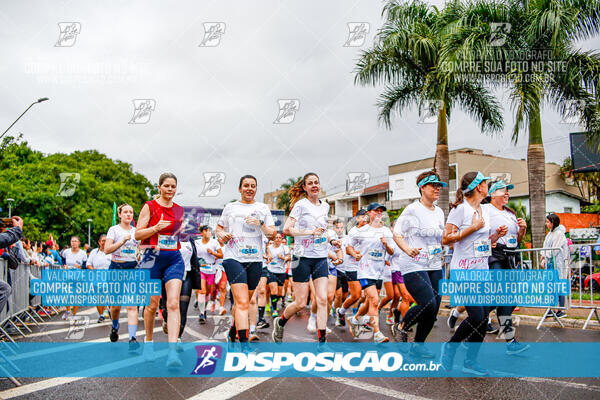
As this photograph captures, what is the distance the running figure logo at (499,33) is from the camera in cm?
1498

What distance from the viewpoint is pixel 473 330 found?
18.3ft

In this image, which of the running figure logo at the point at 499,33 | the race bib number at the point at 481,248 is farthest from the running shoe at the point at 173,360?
the running figure logo at the point at 499,33

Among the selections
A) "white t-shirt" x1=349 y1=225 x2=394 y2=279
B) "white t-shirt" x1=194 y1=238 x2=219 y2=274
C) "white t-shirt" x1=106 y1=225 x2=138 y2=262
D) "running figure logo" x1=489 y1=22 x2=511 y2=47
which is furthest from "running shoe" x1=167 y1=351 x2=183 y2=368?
"running figure logo" x1=489 y1=22 x2=511 y2=47

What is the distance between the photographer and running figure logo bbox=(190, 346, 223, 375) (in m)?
5.96

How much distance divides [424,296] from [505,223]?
1982mm

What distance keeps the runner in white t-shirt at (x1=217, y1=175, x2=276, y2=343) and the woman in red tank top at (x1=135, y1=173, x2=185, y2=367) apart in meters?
0.61

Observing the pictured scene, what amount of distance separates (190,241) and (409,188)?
45.8m

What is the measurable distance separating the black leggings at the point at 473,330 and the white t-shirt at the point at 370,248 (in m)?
3.54

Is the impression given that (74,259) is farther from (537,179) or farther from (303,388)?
(537,179)

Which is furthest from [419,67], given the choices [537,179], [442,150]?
[537,179]

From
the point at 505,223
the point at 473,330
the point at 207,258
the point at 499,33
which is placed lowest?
the point at 473,330

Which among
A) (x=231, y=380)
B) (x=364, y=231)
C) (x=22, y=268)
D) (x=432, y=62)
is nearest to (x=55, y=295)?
(x=22, y=268)

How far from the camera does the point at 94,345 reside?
8156 mm

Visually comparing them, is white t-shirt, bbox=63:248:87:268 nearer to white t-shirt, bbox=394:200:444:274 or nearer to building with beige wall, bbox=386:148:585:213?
white t-shirt, bbox=394:200:444:274
